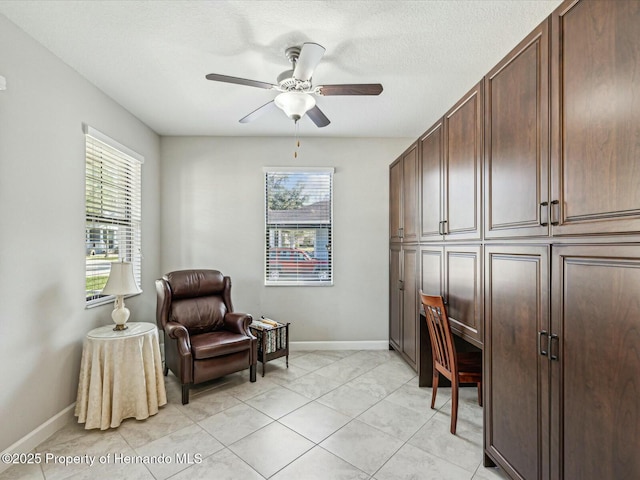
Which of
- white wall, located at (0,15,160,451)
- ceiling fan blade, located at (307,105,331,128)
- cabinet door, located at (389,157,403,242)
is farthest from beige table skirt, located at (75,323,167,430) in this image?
cabinet door, located at (389,157,403,242)

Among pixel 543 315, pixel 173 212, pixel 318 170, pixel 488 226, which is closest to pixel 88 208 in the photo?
pixel 173 212

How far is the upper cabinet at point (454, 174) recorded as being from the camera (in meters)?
2.04

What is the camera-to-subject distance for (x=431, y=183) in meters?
2.77

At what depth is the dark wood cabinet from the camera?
3.15 meters

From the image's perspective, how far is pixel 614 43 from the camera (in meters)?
1.13

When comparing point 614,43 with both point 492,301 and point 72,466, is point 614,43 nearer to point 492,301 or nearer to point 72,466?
point 492,301

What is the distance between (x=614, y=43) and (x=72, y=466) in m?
3.41

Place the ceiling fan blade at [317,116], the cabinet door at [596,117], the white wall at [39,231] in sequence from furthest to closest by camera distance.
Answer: the ceiling fan blade at [317,116], the white wall at [39,231], the cabinet door at [596,117]

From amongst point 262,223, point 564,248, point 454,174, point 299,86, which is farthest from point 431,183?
point 262,223

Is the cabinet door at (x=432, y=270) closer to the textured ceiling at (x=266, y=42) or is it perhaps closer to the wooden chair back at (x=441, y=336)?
the wooden chair back at (x=441, y=336)

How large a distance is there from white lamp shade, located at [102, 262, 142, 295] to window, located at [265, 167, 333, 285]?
67.7 inches

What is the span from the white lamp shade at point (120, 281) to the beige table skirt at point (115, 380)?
1.06 feet

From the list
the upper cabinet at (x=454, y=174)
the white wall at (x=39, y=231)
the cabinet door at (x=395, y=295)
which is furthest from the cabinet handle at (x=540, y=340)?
the white wall at (x=39, y=231)

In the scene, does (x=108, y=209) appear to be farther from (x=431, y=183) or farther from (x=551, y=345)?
(x=551, y=345)
